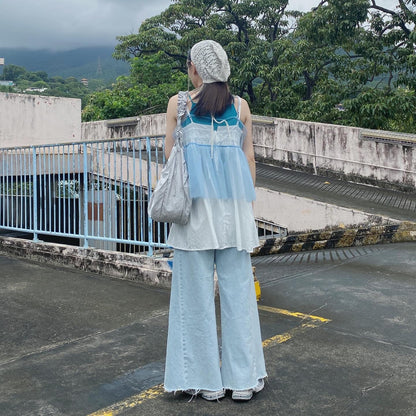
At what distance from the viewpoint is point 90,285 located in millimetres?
5879

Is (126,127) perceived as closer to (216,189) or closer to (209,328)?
(216,189)

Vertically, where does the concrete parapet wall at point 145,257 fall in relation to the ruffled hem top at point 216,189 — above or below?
below

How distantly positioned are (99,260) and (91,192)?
1096 millimetres

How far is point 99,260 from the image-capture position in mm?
6453

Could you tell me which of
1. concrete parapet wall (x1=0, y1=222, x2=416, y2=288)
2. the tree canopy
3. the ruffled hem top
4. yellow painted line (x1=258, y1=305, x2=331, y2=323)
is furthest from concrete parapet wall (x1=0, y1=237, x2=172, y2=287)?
the tree canopy

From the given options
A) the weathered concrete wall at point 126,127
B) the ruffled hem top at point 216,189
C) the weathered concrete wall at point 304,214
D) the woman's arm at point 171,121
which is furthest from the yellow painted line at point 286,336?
the weathered concrete wall at point 126,127

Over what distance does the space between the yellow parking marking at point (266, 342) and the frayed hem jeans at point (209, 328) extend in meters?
0.17

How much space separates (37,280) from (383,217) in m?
5.91

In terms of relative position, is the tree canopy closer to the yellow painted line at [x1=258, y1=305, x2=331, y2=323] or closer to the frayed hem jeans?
the yellow painted line at [x1=258, y1=305, x2=331, y2=323]

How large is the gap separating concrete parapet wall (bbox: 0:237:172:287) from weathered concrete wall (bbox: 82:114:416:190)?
6.02m

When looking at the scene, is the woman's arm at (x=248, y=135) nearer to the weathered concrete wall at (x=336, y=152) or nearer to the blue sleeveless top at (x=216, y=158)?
the blue sleeveless top at (x=216, y=158)

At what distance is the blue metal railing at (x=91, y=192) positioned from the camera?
6.27 meters

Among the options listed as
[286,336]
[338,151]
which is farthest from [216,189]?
[338,151]

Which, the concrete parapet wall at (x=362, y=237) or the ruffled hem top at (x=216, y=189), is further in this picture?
the concrete parapet wall at (x=362, y=237)
